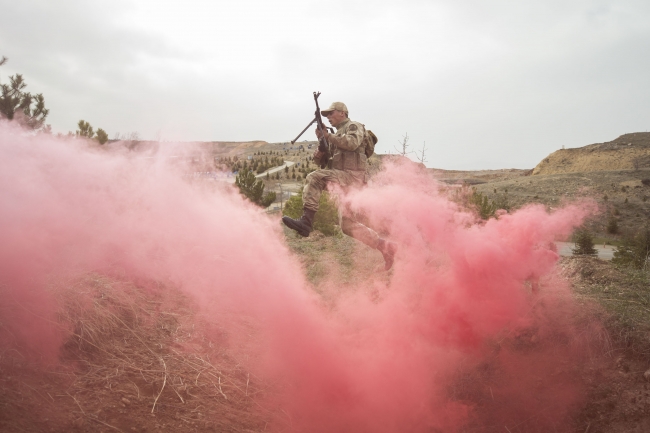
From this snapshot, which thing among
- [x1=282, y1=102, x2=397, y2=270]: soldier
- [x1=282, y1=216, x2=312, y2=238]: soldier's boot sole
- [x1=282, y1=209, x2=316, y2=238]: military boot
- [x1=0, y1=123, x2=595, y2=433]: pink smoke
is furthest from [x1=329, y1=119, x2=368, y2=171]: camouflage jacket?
[x1=282, y1=216, x2=312, y2=238]: soldier's boot sole

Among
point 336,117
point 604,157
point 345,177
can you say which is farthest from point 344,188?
point 604,157

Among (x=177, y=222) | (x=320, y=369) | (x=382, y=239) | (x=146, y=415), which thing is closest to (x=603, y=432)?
(x=320, y=369)

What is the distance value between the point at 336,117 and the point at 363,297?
9.89 feet

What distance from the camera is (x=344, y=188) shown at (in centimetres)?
683

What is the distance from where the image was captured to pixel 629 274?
7.61 m

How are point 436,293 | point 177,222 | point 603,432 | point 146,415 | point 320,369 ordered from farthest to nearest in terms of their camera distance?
point 177,222 → point 436,293 → point 320,369 → point 603,432 → point 146,415

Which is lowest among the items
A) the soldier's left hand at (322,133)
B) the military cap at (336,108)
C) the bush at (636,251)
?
the bush at (636,251)

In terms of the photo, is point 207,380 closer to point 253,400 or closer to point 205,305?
point 253,400

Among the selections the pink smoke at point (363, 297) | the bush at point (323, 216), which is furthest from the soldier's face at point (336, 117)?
the bush at point (323, 216)

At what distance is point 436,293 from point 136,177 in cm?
490

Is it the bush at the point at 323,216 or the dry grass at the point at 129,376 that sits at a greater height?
the bush at the point at 323,216

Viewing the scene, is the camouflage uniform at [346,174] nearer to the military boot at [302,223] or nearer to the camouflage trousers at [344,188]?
the camouflage trousers at [344,188]

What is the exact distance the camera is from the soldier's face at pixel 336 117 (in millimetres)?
7148

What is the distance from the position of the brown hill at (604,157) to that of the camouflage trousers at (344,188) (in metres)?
50.2
